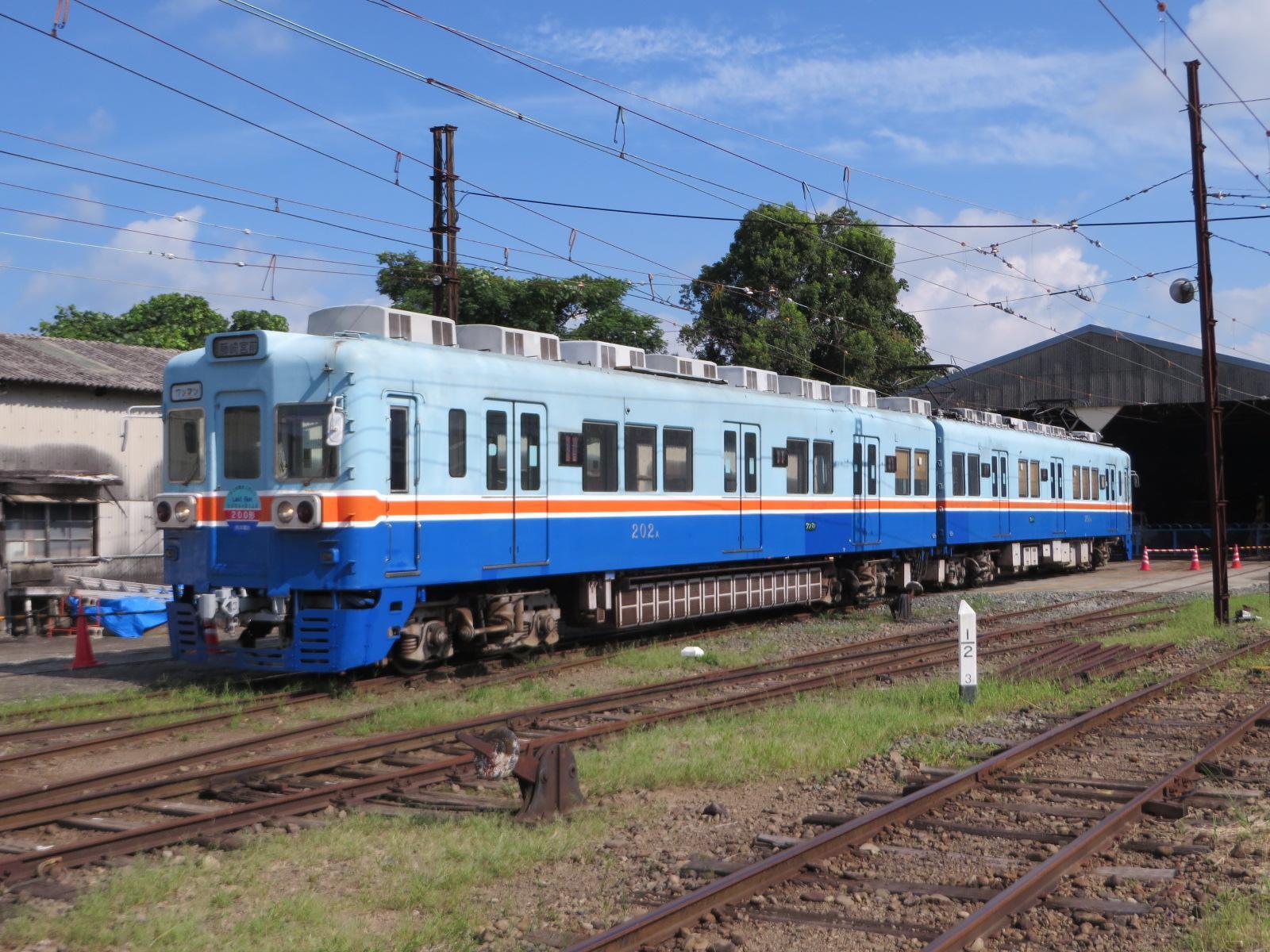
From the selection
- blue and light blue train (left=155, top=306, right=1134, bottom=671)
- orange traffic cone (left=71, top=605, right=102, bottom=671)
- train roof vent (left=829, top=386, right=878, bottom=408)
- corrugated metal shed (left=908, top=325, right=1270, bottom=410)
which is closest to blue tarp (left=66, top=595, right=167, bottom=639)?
orange traffic cone (left=71, top=605, right=102, bottom=671)

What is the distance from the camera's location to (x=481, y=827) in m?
7.26

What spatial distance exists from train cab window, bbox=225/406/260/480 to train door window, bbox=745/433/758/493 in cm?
748

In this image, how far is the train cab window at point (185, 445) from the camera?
12797 millimetres

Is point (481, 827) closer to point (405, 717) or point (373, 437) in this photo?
point (405, 717)

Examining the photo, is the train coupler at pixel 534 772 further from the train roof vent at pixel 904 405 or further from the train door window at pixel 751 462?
the train roof vent at pixel 904 405

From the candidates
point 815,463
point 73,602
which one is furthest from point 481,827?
point 73,602

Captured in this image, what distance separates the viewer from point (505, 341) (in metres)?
14.3

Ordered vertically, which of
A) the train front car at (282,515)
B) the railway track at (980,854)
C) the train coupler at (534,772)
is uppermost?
the train front car at (282,515)

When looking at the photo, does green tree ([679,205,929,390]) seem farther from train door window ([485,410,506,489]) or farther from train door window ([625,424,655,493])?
train door window ([485,410,506,489])

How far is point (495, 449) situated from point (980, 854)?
306 inches

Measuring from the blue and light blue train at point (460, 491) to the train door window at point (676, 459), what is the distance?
0.04 m

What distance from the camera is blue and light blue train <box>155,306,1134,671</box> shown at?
1202cm

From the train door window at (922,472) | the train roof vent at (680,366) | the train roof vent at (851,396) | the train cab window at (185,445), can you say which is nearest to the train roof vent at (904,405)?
the train door window at (922,472)

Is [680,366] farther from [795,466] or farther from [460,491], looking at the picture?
[460,491]
